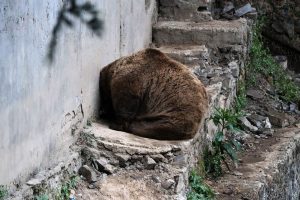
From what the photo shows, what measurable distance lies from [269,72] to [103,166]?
5522 millimetres

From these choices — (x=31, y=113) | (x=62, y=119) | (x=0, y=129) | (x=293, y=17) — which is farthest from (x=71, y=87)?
(x=293, y=17)

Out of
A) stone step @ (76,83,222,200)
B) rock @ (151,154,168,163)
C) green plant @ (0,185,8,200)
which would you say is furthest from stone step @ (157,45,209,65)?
green plant @ (0,185,8,200)

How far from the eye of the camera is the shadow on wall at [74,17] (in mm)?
4871

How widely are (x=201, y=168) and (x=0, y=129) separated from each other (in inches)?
121

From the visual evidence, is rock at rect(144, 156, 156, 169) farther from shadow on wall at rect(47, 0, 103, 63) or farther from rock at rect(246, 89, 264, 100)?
rock at rect(246, 89, 264, 100)

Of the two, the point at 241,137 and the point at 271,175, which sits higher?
the point at 241,137

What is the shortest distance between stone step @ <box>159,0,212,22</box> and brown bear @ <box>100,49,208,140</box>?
10.1 ft

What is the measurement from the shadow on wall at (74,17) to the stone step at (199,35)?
9.58ft

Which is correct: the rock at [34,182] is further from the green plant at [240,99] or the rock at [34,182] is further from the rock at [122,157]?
the green plant at [240,99]

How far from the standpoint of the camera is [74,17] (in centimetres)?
534

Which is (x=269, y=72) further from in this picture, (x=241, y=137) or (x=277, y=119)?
(x=241, y=137)

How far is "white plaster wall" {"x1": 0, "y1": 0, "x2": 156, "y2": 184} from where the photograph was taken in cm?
414

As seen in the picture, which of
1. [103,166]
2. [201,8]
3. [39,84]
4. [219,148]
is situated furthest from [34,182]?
[201,8]

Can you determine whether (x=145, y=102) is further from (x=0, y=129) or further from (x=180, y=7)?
(x=180, y=7)
